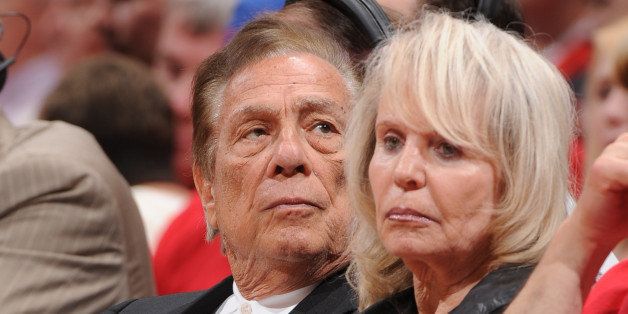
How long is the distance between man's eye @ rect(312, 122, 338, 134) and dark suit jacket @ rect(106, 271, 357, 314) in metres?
0.29

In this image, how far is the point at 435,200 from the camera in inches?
80.7

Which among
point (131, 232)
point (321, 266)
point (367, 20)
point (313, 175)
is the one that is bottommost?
point (131, 232)

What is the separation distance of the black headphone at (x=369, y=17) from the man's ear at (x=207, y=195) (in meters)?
0.48

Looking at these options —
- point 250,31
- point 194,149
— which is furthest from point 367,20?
point 194,149

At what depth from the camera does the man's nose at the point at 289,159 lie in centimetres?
263

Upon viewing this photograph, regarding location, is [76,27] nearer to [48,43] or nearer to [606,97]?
[48,43]

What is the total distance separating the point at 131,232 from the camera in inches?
136

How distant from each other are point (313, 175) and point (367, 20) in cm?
41

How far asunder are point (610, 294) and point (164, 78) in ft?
11.6

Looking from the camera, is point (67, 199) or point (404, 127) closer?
point (404, 127)

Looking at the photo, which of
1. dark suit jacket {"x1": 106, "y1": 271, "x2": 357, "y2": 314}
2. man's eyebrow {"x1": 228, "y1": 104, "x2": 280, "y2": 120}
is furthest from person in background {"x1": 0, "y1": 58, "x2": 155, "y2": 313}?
man's eyebrow {"x1": 228, "y1": 104, "x2": 280, "y2": 120}

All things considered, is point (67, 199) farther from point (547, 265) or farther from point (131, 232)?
point (547, 265)

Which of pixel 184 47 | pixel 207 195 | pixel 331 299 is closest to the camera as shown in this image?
pixel 331 299

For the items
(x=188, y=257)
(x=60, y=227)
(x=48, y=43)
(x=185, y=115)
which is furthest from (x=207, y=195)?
(x=48, y=43)
